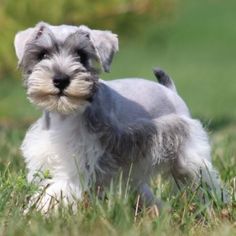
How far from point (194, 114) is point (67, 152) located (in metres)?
9.15

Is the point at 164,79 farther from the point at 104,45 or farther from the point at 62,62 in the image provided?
the point at 62,62

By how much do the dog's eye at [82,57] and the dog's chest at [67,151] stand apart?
0.37 m

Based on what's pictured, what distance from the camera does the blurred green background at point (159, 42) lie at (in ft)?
43.3

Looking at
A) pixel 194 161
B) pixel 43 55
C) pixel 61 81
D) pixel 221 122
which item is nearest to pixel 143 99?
pixel 194 161

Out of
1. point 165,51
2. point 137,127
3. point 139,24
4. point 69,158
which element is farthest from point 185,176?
point 165,51

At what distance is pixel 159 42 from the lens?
16.1 meters

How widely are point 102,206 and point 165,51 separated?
85.2 ft

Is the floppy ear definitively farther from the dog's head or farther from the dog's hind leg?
the dog's hind leg

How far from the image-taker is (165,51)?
3170cm

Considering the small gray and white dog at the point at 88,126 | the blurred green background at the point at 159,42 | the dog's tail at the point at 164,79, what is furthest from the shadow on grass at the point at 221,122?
the small gray and white dog at the point at 88,126

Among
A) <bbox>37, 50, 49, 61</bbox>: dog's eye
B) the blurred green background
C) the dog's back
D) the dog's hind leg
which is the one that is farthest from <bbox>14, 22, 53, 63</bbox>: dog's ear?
the blurred green background

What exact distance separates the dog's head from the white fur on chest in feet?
0.99

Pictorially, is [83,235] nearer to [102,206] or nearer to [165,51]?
[102,206]

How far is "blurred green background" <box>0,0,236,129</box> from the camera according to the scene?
519 inches
